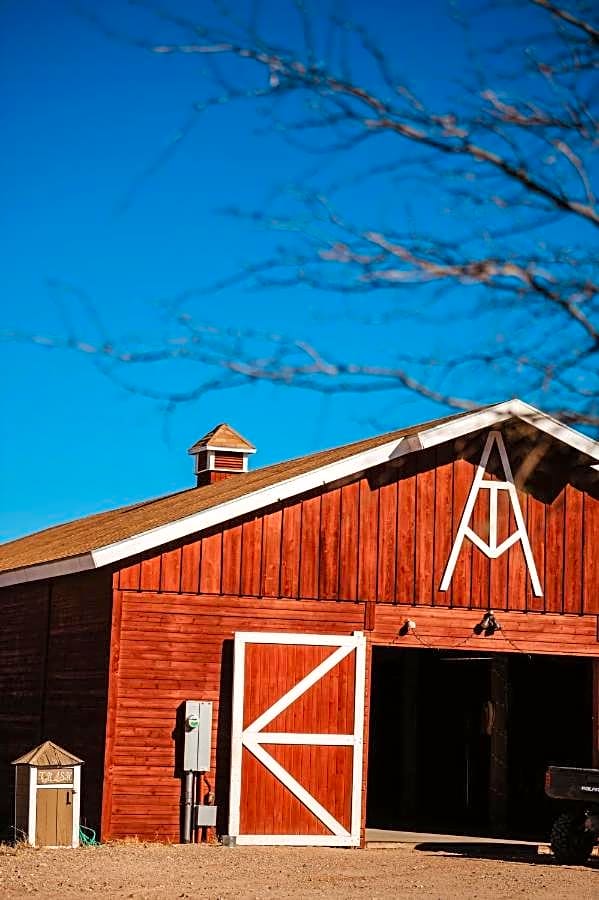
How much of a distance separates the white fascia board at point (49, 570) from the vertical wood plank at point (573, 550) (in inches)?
244

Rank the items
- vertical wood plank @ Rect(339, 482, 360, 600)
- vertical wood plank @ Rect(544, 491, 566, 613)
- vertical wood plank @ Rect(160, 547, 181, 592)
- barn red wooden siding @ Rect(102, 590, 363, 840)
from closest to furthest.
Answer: barn red wooden siding @ Rect(102, 590, 363, 840) → vertical wood plank @ Rect(160, 547, 181, 592) → vertical wood plank @ Rect(339, 482, 360, 600) → vertical wood plank @ Rect(544, 491, 566, 613)

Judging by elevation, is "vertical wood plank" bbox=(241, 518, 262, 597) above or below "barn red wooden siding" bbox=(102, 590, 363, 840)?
above

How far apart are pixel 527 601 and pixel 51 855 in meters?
6.75

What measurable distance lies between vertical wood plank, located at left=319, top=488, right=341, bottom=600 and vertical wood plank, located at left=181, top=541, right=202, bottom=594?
157 centimetres

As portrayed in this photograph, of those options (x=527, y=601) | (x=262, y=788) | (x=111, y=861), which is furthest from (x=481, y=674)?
(x=111, y=861)

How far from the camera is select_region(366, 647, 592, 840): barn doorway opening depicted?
1975cm

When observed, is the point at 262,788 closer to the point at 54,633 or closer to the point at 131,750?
the point at 131,750

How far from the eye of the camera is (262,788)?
52.1 feet

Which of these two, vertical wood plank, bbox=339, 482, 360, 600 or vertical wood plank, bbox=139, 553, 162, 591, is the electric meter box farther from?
vertical wood plank, bbox=339, 482, 360, 600

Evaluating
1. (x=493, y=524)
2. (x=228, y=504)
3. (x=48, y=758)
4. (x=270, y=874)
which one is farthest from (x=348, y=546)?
(x=270, y=874)

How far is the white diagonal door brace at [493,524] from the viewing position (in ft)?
56.4

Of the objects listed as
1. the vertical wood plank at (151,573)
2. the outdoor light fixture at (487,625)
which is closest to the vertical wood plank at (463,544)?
the outdoor light fixture at (487,625)

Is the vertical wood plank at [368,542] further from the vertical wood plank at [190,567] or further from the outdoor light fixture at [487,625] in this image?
the vertical wood plank at [190,567]

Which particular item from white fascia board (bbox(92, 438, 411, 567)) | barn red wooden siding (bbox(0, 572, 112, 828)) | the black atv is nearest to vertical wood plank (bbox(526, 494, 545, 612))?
white fascia board (bbox(92, 438, 411, 567))
